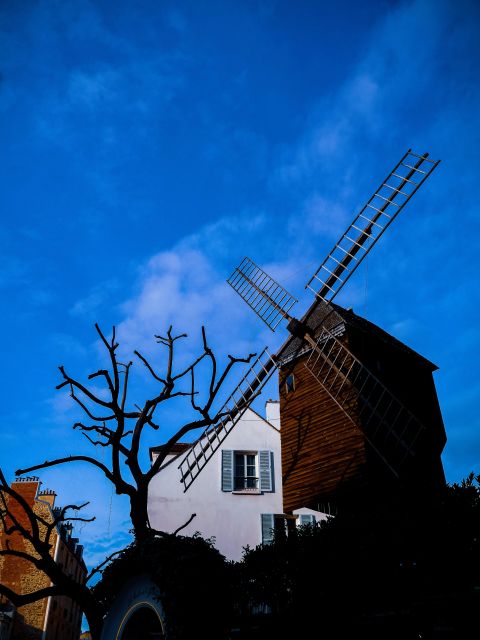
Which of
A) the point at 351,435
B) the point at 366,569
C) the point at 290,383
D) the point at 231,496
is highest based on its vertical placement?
the point at 290,383

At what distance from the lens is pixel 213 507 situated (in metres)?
22.4

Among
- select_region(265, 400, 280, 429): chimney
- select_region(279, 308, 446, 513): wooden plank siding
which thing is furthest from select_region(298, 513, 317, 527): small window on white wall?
select_region(265, 400, 280, 429): chimney

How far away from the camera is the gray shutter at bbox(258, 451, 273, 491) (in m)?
23.2

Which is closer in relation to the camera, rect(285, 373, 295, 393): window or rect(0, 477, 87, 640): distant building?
rect(285, 373, 295, 393): window

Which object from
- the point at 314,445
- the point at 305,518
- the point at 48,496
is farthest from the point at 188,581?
the point at 48,496

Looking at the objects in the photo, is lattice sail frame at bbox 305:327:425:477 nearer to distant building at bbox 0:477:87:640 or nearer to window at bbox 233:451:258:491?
window at bbox 233:451:258:491

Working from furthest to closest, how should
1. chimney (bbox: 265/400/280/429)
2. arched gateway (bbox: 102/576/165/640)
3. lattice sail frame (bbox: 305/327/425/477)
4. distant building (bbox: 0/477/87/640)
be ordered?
distant building (bbox: 0/477/87/640), chimney (bbox: 265/400/280/429), lattice sail frame (bbox: 305/327/425/477), arched gateway (bbox: 102/576/165/640)

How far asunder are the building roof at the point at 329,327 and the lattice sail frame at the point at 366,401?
566mm

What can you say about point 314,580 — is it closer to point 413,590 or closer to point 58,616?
point 413,590

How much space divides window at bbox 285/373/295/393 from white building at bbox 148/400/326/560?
5.44 metres

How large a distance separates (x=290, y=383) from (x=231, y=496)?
662 centimetres

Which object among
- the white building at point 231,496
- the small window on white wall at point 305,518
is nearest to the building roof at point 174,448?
the white building at point 231,496

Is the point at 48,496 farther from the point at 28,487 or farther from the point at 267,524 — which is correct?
the point at 267,524

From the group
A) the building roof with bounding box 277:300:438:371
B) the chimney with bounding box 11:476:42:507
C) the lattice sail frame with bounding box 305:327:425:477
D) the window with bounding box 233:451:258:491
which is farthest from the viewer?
the chimney with bounding box 11:476:42:507
